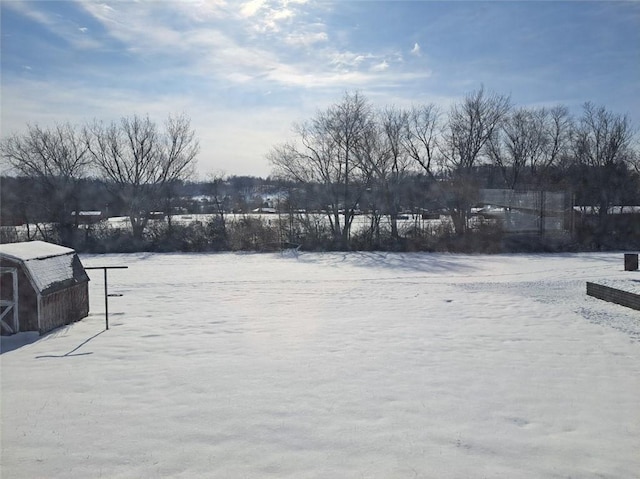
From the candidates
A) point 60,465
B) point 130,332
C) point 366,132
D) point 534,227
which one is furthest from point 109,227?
point 60,465

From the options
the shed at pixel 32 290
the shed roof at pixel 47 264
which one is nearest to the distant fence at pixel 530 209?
the shed roof at pixel 47 264

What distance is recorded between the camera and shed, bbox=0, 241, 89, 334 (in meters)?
8.16

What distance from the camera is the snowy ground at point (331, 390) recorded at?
3992 millimetres

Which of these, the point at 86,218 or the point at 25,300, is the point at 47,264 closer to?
the point at 25,300

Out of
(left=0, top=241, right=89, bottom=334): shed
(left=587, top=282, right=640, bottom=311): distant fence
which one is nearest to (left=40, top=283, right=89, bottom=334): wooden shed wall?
(left=0, top=241, right=89, bottom=334): shed

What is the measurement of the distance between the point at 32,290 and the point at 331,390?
580 cm

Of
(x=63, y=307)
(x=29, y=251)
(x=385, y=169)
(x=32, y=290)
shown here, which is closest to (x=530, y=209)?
(x=385, y=169)

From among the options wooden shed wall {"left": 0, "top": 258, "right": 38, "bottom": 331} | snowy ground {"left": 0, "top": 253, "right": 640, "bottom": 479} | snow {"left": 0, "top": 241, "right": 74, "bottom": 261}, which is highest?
snow {"left": 0, "top": 241, "right": 74, "bottom": 261}

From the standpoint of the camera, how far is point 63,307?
9016 mm

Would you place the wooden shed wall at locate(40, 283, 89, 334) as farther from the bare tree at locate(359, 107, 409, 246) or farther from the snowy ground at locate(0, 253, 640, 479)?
the bare tree at locate(359, 107, 409, 246)

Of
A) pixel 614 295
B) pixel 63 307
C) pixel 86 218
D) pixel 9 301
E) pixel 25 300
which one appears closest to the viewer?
pixel 9 301

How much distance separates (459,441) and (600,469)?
3.57ft

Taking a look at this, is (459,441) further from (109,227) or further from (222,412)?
(109,227)

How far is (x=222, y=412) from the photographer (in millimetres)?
4941
